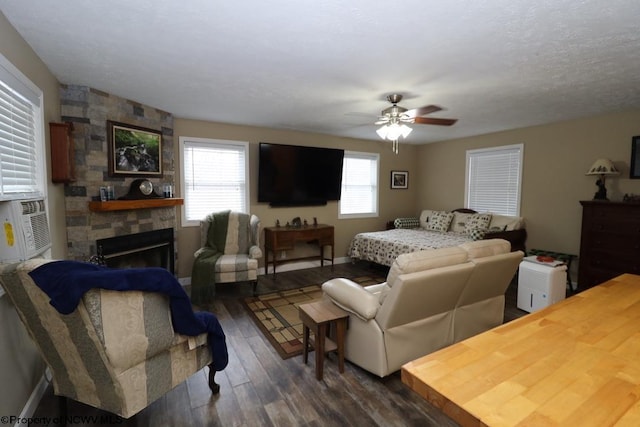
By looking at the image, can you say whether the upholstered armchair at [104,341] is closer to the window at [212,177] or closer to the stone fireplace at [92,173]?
the stone fireplace at [92,173]

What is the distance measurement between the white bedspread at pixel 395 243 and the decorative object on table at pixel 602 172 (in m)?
1.69

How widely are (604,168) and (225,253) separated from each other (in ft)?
16.7

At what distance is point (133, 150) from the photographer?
11.6 feet

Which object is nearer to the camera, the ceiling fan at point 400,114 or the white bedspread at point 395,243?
the ceiling fan at point 400,114

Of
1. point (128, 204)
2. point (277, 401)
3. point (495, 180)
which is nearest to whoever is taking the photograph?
point (277, 401)

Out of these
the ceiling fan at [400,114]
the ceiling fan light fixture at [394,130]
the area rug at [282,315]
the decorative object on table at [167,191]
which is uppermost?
the ceiling fan at [400,114]

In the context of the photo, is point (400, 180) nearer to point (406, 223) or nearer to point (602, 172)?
point (406, 223)

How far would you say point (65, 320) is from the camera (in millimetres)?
1421

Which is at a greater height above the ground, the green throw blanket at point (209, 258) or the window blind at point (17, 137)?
the window blind at point (17, 137)

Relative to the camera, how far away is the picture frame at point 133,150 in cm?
330

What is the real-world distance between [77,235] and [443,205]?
19.5ft

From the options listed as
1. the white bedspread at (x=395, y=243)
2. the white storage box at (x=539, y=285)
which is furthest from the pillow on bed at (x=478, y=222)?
the white storage box at (x=539, y=285)

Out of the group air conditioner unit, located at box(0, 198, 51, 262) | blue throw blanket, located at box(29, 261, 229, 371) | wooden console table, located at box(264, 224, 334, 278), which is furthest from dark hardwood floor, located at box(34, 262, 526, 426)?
wooden console table, located at box(264, 224, 334, 278)

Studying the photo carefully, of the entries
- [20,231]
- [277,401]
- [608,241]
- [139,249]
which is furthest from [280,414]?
[608,241]
